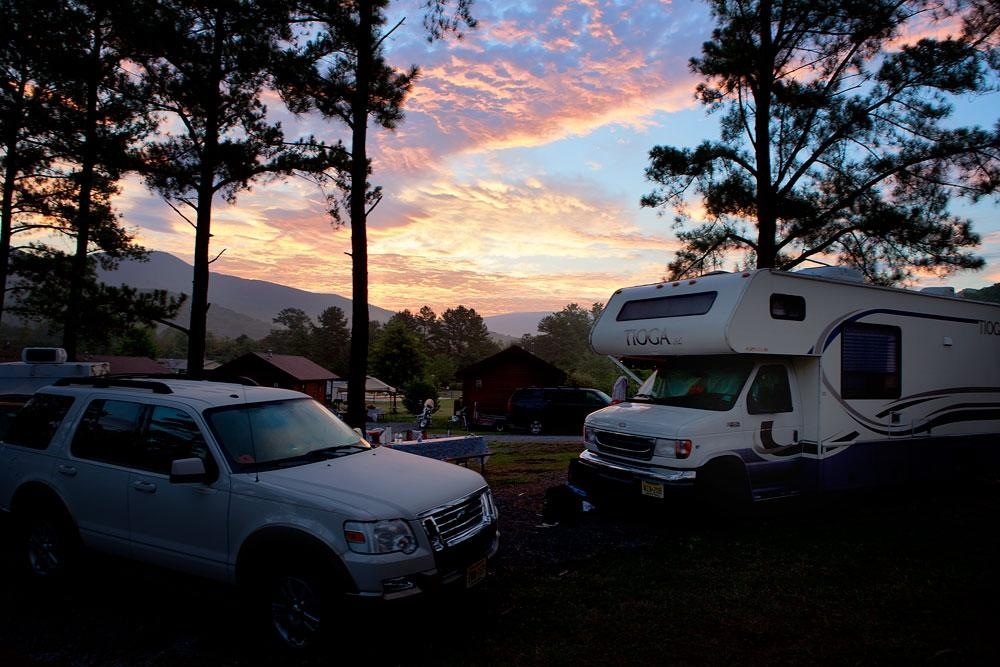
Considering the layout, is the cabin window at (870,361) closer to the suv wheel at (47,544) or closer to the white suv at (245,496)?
the white suv at (245,496)

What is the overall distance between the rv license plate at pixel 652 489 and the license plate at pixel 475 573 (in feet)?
10.2

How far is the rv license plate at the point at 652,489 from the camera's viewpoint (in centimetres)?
740

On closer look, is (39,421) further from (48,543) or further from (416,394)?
(416,394)

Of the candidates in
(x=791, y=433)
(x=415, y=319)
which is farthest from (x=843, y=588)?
(x=415, y=319)

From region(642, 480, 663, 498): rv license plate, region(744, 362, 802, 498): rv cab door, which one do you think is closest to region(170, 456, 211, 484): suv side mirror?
region(642, 480, 663, 498): rv license plate

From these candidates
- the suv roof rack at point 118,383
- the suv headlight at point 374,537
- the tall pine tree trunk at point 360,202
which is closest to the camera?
the suv headlight at point 374,537

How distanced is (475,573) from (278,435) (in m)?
1.99

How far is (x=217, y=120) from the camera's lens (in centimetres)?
1336

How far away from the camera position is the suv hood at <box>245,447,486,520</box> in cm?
440

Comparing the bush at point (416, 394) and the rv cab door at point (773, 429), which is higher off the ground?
the rv cab door at point (773, 429)

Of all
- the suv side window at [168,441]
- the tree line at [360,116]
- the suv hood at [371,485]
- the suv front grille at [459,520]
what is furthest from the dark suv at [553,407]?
→ the suv side window at [168,441]

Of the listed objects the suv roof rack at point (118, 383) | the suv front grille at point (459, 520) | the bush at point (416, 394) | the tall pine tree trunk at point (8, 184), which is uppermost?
the tall pine tree trunk at point (8, 184)

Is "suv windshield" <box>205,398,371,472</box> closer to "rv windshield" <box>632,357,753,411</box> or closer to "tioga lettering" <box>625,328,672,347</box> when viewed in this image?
"tioga lettering" <box>625,328,672,347</box>

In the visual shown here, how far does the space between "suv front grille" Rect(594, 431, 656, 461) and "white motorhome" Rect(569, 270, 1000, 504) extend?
0.02 metres
